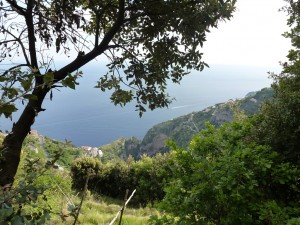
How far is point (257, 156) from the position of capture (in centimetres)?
401

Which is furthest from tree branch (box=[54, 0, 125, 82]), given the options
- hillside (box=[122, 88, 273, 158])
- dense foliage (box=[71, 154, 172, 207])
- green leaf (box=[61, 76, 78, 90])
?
hillside (box=[122, 88, 273, 158])

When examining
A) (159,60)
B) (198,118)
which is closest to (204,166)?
(159,60)

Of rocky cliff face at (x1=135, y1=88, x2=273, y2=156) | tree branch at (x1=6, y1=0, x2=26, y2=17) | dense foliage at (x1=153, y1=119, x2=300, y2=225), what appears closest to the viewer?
dense foliage at (x1=153, y1=119, x2=300, y2=225)

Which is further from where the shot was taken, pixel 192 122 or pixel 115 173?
pixel 192 122

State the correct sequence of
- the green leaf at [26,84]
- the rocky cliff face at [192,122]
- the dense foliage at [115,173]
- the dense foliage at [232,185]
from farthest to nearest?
1. the rocky cliff face at [192,122]
2. the dense foliage at [115,173]
3. the dense foliage at [232,185]
4. the green leaf at [26,84]

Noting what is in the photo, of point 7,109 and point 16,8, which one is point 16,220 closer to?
point 7,109

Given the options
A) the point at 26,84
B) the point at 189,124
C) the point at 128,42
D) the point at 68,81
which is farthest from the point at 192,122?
the point at 26,84

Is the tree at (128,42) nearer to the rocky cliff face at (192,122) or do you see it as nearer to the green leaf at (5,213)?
the green leaf at (5,213)

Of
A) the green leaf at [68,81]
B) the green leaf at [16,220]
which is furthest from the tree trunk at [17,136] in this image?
the green leaf at [16,220]

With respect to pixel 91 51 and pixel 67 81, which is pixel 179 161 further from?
pixel 67 81

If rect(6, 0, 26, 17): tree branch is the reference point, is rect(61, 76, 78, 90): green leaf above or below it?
below

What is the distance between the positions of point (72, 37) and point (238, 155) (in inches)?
115

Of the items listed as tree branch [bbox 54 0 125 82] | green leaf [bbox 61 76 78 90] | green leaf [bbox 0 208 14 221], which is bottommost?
green leaf [bbox 0 208 14 221]

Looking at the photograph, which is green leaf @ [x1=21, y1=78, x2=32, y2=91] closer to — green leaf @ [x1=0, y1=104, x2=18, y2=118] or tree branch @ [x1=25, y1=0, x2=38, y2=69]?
green leaf @ [x1=0, y1=104, x2=18, y2=118]
